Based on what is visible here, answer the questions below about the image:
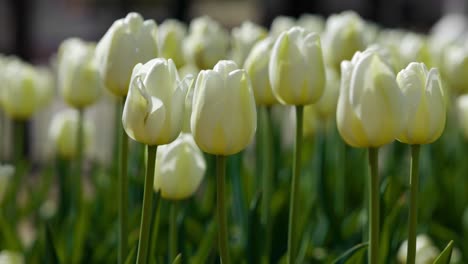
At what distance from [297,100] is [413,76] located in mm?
231

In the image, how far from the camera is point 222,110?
3.08 ft

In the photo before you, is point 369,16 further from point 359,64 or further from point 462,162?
point 359,64

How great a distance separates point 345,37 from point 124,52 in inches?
25.4

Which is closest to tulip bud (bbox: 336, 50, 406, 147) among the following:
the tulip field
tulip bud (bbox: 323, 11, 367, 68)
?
the tulip field

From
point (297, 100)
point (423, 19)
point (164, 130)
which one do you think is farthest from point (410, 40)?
point (423, 19)

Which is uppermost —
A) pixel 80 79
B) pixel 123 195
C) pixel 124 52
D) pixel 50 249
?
pixel 124 52

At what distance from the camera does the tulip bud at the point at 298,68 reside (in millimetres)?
1135

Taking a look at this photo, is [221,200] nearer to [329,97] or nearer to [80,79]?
[80,79]

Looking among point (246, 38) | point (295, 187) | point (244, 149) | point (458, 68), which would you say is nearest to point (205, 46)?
point (246, 38)

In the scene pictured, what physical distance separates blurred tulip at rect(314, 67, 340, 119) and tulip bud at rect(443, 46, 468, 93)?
0.27 meters

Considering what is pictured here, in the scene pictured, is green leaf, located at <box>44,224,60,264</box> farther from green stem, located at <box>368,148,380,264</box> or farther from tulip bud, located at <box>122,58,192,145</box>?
green stem, located at <box>368,148,380,264</box>

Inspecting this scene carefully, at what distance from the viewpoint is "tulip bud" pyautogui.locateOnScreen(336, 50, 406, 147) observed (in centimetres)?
92

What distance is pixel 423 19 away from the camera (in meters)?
9.30

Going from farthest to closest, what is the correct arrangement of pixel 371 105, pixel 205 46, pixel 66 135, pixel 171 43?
pixel 66 135 → pixel 205 46 → pixel 171 43 → pixel 371 105
